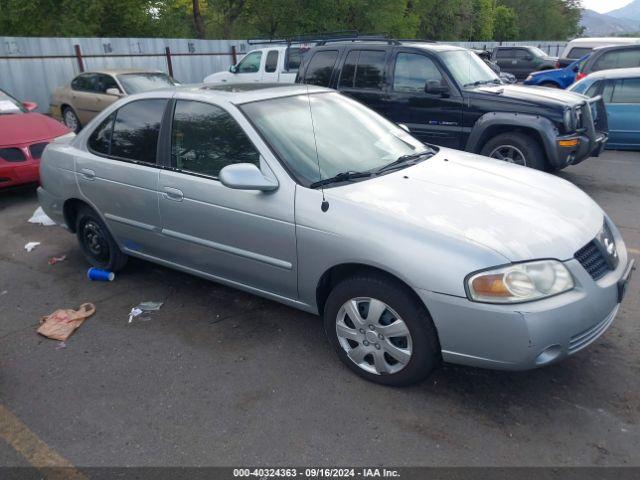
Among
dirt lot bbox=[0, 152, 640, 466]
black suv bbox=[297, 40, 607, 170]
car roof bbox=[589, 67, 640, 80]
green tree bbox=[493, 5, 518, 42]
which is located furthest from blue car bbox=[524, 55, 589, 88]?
green tree bbox=[493, 5, 518, 42]

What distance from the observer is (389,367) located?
3090 mm

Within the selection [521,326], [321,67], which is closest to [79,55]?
[321,67]

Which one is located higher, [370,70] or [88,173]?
[370,70]

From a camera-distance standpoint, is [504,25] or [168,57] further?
[504,25]

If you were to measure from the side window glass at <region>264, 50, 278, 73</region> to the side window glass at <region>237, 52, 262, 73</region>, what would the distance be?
28 cm

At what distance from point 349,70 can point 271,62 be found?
6.45 m

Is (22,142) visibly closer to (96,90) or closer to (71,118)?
(96,90)

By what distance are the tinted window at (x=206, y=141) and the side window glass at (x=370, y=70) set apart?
169 inches

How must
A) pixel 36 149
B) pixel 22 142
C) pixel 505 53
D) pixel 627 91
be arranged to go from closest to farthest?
pixel 22 142
pixel 36 149
pixel 627 91
pixel 505 53

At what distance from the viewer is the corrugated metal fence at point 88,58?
1507 cm

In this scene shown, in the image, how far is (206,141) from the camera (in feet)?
12.6

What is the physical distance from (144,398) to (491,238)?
2.14m

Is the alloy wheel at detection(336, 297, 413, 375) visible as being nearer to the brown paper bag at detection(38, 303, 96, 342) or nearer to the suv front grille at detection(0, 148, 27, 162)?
the brown paper bag at detection(38, 303, 96, 342)

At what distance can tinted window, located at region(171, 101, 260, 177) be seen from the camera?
3.62 meters
